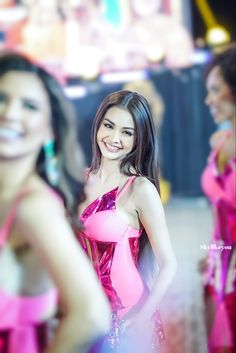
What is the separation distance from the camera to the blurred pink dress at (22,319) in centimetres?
59

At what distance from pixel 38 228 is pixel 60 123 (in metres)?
0.12

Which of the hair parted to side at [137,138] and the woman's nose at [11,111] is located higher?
the woman's nose at [11,111]

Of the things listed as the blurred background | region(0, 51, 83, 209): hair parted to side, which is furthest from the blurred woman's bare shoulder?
the blurred background

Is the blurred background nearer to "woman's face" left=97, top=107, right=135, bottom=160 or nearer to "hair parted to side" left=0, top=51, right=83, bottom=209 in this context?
"woman's face" left=97, top=107, right=135, bottom=160

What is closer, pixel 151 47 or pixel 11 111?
pixel 11 111

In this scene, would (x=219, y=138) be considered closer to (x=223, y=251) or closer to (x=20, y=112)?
(x=223, y=251)

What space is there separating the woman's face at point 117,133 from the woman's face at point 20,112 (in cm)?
20

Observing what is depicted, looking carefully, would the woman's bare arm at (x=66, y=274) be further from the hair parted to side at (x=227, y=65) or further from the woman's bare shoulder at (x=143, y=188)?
the hair parted to side at (x=227, y=65)

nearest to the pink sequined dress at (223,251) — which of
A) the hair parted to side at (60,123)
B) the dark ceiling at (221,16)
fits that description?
the hair parted to side at (60,123)

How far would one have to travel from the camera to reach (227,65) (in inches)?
42.7

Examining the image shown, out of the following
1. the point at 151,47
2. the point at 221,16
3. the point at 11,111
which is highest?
the point at 221,16

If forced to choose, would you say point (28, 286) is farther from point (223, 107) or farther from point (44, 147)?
point (223, 107)

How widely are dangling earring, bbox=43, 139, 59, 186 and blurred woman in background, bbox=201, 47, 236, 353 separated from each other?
547 mm

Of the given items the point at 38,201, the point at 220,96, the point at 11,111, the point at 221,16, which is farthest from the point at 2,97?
the point at 221,16
